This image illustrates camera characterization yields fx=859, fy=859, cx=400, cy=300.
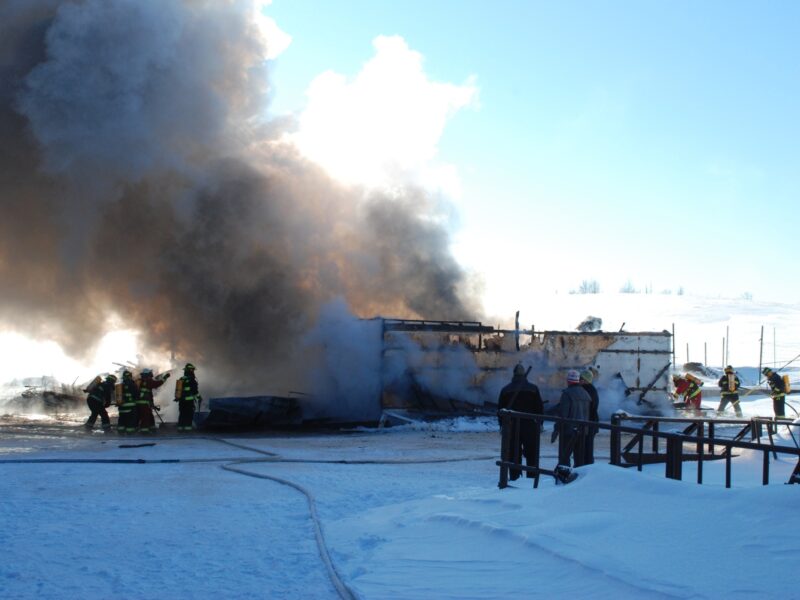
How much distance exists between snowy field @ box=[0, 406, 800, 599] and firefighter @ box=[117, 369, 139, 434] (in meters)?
6.16

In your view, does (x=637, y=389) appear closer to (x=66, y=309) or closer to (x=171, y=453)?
(x=171, y=453)

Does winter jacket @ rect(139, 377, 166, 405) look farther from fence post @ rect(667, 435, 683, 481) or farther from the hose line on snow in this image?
fence post @ rect(667, 435, 683, 481)

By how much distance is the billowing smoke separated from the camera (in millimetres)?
20281

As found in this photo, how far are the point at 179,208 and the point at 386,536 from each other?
52.0ft

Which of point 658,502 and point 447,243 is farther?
point 447,243

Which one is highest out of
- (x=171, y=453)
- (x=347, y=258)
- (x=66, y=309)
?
(x=347, y=258)

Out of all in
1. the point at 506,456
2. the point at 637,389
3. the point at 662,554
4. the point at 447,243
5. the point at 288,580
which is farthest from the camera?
the point at 447,243

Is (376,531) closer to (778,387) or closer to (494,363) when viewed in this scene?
(494,363)

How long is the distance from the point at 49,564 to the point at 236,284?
15.9m

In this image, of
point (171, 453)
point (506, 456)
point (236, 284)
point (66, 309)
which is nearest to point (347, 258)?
point (236, 284)

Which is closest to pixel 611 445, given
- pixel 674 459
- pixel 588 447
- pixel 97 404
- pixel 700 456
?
pixel 588 447

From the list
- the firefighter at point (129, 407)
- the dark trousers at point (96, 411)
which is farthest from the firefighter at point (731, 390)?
the dark trousers at point (96, 411)

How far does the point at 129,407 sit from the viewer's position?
1695 cm

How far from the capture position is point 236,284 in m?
21.7
